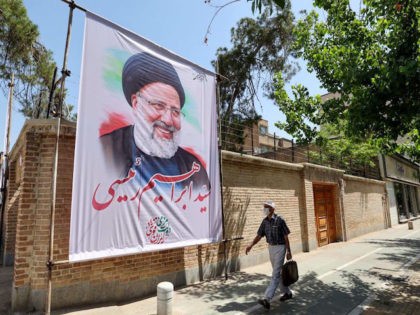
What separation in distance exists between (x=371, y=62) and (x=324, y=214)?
29.5ft

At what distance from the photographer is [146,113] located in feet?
19.9

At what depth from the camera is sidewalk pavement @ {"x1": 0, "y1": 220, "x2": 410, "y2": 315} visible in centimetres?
555

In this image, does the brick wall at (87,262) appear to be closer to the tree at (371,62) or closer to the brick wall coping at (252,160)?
the brick wall coping at (252,160)

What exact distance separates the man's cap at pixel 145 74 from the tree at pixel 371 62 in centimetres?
377

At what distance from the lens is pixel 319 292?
21.9ft

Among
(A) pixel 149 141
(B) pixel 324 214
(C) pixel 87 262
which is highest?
(A) pixel 149 141

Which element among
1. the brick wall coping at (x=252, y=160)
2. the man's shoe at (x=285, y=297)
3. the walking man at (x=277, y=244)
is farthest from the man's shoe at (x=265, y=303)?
the brick wall coping at (x=252, y=160)

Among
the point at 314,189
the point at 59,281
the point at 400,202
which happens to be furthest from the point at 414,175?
the point at 59,281

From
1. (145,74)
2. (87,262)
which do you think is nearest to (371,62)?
(145,74)

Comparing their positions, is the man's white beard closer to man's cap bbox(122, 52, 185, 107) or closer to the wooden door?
man's cap bbox(122, 52, 185, 107)

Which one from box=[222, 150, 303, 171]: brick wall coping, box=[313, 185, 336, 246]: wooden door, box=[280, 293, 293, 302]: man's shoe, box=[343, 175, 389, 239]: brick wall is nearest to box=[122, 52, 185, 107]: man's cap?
box=[222, 150, 303, 171]: brick wall coping

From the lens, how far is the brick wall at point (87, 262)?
16.7ft

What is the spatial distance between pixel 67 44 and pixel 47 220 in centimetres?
300

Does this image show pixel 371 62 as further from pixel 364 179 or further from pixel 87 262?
pixel 364 179
